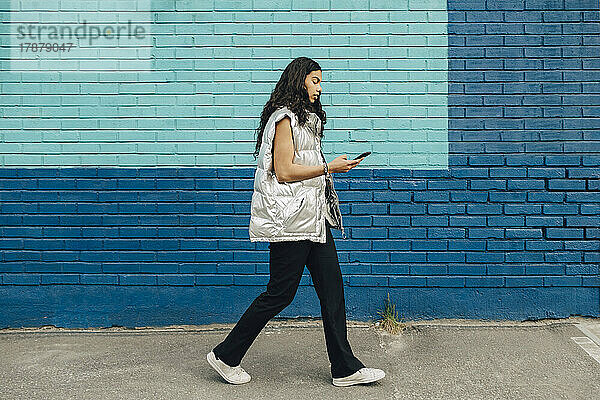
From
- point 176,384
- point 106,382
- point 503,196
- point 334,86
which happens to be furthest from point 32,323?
point 503,196

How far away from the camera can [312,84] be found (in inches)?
156

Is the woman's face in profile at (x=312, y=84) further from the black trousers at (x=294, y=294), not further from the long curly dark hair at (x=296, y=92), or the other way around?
the black trousers at (x=294, y=294)

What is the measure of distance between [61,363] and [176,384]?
89 centimetres

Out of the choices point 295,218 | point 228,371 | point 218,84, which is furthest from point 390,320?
point 218,84

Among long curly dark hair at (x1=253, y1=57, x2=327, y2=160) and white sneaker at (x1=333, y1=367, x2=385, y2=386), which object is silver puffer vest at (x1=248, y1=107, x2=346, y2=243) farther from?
white sneaker at (x1=333, y1=367, x2=385, y2=386)

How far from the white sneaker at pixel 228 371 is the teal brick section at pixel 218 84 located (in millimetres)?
1588

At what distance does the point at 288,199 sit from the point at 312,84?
26.2 inches

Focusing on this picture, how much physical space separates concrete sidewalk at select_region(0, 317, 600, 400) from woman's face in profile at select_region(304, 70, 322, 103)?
1668 mm

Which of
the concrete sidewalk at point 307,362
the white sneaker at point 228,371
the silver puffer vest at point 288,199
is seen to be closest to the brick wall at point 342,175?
the concrete sidewalk at point 307,362

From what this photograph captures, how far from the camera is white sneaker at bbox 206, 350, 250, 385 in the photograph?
13.3 ft

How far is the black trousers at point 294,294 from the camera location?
394cm

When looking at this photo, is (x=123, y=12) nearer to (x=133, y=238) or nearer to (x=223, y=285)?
(x=133, y=238)

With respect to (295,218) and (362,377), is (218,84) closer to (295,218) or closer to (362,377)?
(295,218)

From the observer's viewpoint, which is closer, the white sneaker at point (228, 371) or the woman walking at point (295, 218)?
the woman walking at point (295, 218)
